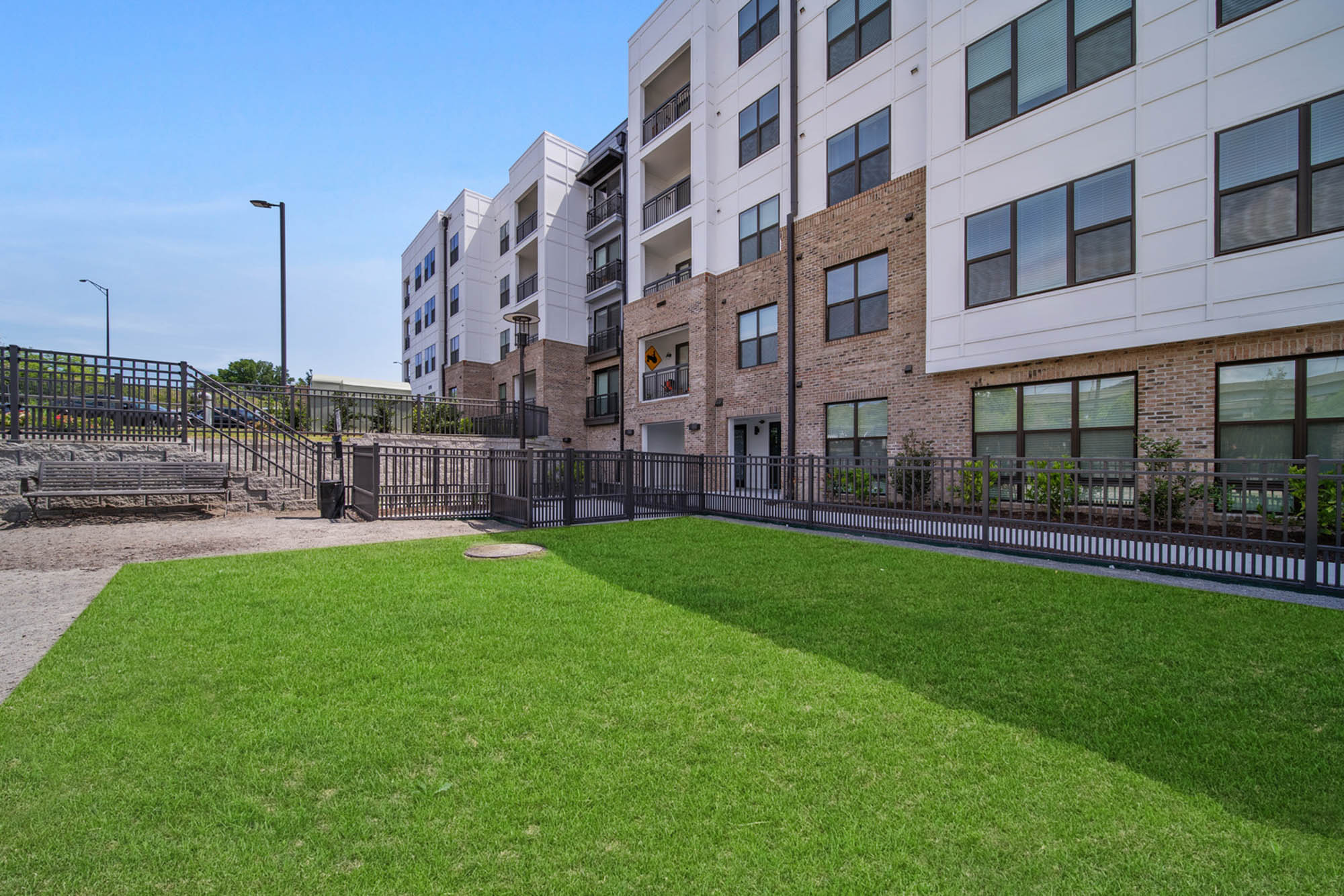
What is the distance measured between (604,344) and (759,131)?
444 inches

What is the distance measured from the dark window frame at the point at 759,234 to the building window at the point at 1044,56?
5.82 m

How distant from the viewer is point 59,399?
37.3ft

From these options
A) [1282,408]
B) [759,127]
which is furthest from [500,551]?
[759,127]

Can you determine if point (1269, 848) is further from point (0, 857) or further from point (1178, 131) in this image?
point (1178, 131)

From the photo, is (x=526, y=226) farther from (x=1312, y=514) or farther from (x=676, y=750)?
(x=676, y=750)

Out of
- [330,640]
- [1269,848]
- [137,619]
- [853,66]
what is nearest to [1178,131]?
[853,66]

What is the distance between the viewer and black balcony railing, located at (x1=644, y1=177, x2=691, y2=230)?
20953 millimetres

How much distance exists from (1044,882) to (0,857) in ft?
12.1

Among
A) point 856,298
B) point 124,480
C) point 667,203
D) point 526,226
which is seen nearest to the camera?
point 124,480

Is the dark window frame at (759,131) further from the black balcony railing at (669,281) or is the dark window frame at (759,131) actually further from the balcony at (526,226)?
the balcony at (526,226)

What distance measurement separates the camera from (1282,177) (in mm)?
8852

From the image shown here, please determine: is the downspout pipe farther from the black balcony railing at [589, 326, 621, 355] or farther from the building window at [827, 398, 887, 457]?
the black balcony railing at [589, 326, 621, 355]

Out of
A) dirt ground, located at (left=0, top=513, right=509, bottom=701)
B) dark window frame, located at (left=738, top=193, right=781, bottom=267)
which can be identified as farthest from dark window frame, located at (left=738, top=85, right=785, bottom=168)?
dirt ground, located at (left=0, top=513, right=509, bottom=701)

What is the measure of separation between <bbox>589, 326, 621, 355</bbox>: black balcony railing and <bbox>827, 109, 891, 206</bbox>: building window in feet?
36.4
